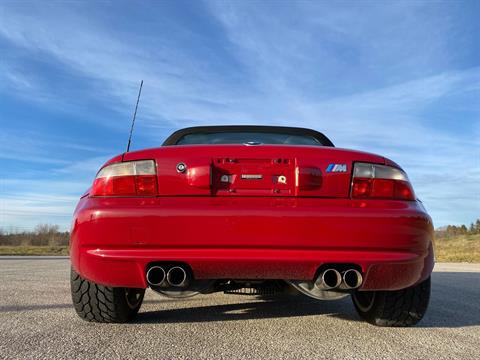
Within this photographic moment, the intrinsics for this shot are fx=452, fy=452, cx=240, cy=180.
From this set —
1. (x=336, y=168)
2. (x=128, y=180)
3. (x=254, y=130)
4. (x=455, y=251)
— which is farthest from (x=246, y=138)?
(x=455, y=251)

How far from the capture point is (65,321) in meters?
3.01

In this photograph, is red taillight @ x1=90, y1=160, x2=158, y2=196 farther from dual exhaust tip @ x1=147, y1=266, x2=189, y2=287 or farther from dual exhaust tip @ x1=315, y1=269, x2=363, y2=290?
dual exhaust tip @ x1=315, y1=269, x2=363, y2=290

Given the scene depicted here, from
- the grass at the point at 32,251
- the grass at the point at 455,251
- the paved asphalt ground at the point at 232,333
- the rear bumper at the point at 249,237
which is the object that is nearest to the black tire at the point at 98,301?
the paved asphalt ground at the point at 232,333

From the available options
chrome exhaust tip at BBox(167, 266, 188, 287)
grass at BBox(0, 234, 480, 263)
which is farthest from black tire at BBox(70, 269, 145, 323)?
grass at BBox(0, 234, 480, 263)

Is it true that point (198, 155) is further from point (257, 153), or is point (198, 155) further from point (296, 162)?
point (296, 162)

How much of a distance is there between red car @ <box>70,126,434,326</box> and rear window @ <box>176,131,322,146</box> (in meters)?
0.90

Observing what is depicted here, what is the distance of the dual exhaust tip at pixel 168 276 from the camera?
242cm

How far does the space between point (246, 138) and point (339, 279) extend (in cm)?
152

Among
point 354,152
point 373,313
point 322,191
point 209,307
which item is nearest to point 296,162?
point 322,191

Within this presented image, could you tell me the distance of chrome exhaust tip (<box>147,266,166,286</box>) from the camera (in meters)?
2.43

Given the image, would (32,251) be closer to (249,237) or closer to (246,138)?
(246,138)

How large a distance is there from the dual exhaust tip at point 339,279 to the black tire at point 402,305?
0.46 meters

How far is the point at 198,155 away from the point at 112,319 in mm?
1249

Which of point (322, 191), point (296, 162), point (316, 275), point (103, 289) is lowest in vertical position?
point (103, 289)
